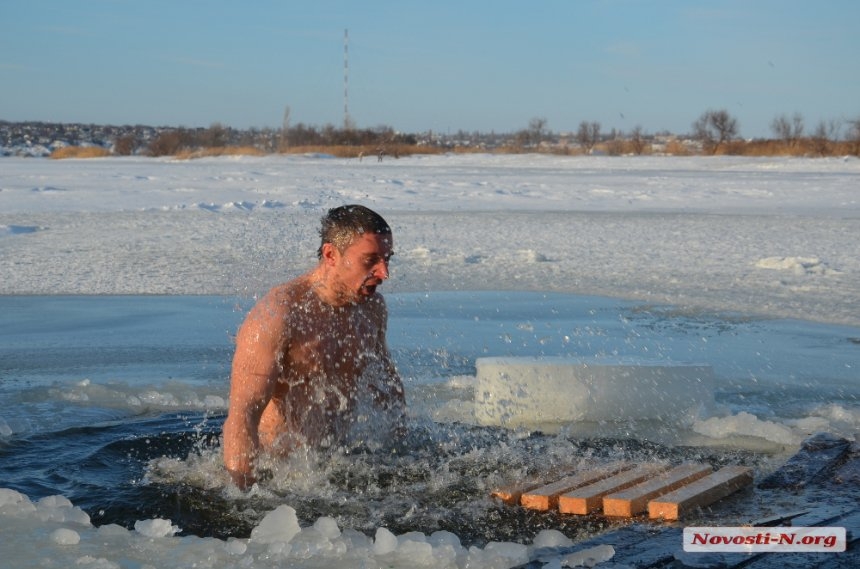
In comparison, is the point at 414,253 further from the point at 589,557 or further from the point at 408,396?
the point at 589,557

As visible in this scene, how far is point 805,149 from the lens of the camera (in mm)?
41156

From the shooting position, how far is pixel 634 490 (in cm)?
385

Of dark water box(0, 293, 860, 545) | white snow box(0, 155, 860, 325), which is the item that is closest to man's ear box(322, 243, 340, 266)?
dark water box(0, 293, 860, 545)

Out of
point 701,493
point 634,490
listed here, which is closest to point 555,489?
point 634,490

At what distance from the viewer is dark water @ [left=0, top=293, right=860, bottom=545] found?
3994mm

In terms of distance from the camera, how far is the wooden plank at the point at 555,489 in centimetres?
388

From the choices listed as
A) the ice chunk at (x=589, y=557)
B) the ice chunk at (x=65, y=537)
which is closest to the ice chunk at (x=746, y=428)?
the ice chunk at (x=589, y=557)

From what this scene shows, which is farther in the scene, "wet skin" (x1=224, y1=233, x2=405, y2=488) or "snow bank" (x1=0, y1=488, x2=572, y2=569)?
"wet skin" (x1=224, y1=233, x2=405, y2=488)

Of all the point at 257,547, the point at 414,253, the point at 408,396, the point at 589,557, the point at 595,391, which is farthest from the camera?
Answer: the point at 414,253

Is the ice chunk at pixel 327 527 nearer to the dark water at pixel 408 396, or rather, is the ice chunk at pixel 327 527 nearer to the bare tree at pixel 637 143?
the dark water at pixel 408 396

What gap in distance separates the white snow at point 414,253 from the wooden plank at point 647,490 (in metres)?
0.36

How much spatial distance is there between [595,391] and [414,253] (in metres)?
5.89

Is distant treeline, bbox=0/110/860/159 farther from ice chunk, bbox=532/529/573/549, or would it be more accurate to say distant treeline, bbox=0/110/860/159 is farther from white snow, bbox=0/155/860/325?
ice chunk, bbox=532/529/573/549

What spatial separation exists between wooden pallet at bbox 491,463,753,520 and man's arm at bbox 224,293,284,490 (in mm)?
885
